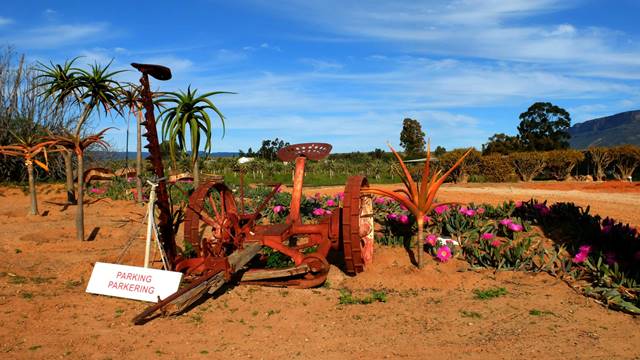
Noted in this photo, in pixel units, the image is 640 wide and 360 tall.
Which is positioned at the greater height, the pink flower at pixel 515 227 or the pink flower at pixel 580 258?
the pink flower at pixel 515 227

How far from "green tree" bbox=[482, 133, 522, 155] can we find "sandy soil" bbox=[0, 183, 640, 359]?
33652 millimetres

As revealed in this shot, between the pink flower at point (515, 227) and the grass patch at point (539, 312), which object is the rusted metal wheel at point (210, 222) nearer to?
the grass patch at point (539, 312)

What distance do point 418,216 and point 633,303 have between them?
229 centimetres

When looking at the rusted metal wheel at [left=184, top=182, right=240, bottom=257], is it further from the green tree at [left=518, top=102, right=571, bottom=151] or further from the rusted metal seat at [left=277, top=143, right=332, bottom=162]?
the green tree at [left=518, top=102, right=571, bottom=151]

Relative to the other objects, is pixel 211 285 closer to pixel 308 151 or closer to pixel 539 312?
pixel 308 151

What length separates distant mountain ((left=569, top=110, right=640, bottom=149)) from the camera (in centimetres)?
7875

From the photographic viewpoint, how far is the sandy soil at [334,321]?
3.75m

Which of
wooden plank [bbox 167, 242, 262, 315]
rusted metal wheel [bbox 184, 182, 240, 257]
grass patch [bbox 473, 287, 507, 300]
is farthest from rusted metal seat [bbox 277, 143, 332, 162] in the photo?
grass patch [bbox 473, 287, 507, 300]

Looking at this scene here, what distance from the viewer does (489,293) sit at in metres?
5.14

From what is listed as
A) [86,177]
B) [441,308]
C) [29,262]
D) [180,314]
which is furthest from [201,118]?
[86,177]

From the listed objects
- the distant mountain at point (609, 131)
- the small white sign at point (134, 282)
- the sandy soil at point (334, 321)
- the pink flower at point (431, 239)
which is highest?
the distant mountain at point (609, 131)

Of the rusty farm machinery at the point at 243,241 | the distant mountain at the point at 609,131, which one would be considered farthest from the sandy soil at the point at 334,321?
the distant mountain at the point at 609,131

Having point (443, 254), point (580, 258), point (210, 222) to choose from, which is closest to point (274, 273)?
point (210, 222)

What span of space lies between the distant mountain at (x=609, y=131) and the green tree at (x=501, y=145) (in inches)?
550
